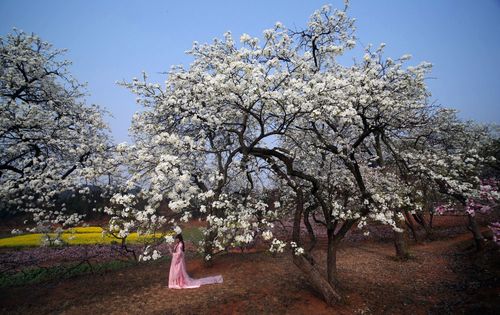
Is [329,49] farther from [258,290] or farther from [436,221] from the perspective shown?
[436,221]

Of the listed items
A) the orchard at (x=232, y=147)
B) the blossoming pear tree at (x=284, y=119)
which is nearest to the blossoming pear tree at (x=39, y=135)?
the orchard at (x=232, y=147)

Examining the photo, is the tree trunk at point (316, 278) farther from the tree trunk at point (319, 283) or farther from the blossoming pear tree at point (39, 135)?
the blossoming pear tree at point (39, 135)

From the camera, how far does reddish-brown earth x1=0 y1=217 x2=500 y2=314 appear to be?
36.2 ft

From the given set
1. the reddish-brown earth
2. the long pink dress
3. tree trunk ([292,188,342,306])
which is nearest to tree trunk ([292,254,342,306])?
tree trunk ([292,188,342,306])

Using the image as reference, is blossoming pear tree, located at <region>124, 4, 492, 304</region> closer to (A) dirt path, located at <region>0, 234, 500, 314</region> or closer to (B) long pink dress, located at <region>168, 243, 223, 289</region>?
(A) dirt path, located at <region>0, 234, 500, 314</region>

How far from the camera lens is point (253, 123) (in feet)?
43.4

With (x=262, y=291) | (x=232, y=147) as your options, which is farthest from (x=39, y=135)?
(x=262, y=291)

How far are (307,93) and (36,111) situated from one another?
10.2 m

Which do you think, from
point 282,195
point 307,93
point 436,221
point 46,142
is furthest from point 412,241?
point 46,142

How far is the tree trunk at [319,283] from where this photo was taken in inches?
429

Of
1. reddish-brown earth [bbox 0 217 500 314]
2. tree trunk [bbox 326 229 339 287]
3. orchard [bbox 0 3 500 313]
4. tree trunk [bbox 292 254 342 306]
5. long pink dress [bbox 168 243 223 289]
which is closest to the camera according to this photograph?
orchard [bbox 0 3 500 313]

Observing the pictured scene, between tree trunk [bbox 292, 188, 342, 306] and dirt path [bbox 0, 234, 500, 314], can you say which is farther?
dirt path [bbox 0, 234, 500, 314]

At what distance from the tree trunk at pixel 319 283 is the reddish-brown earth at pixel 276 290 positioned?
28cm

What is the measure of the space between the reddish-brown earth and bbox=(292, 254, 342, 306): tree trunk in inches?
11.1
